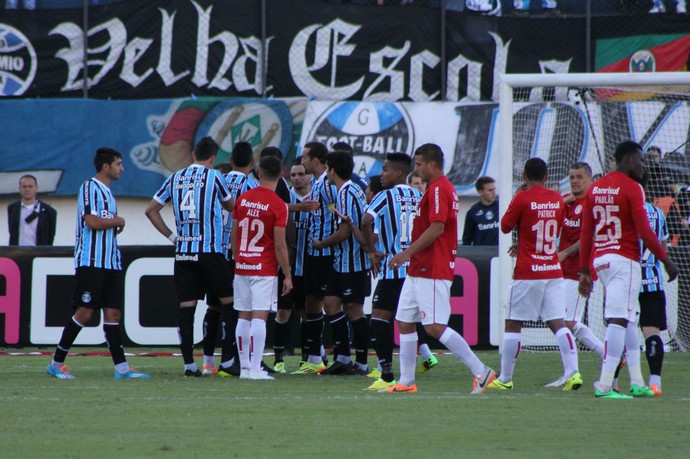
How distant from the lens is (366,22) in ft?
71.6

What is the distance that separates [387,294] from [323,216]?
1.50m

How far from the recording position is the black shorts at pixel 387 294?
1028 centimetres

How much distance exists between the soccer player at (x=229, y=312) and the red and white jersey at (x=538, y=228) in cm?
282

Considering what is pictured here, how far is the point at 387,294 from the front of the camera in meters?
10.3

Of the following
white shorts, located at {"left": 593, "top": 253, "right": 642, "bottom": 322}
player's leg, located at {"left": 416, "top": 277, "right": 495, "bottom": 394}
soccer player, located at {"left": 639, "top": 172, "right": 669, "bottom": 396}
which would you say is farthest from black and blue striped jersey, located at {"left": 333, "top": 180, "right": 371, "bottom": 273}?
white shorts, located at {"left": 593, "top": 253, "right": 642, "bottom": 322}

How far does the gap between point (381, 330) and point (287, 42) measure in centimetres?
1233

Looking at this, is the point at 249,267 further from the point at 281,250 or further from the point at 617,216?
the point at 617,216

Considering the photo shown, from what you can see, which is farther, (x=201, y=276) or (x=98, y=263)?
(x=201, y=276)

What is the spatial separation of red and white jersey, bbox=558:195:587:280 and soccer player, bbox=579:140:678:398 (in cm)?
188

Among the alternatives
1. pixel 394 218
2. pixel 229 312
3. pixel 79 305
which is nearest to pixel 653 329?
pixel 394 218

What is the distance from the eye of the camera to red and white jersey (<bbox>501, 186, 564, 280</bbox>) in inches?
384

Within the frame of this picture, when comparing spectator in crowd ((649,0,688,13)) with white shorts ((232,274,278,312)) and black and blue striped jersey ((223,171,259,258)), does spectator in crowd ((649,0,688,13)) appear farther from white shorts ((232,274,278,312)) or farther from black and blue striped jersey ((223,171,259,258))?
white shorts ((232,274,278,312))

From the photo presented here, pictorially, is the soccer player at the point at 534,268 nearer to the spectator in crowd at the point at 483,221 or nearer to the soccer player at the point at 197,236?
the soccer player at the point at 197,236

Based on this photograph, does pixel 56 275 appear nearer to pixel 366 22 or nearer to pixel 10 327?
pixel 10 327
